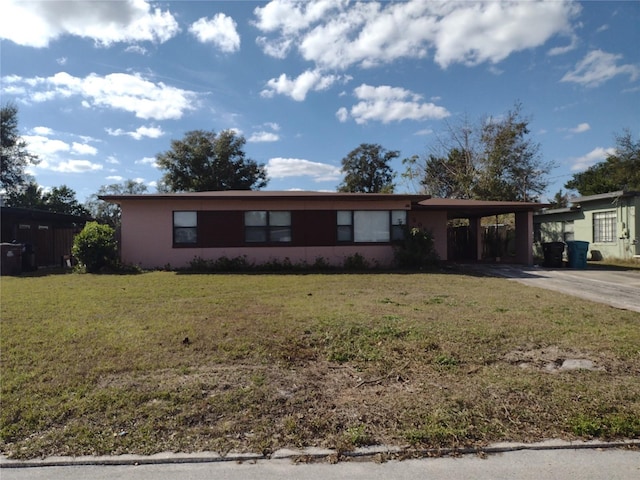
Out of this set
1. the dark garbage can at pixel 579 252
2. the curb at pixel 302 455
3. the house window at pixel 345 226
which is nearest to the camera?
the curb at pixel 302 455

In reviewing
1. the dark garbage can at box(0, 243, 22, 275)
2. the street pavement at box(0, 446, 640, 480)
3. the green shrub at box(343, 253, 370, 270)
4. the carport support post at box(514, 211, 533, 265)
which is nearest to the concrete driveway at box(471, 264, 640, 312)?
the carport support post at box(514, 211, 533, 265)

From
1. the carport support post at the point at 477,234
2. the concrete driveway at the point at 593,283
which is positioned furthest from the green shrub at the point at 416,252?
the carport support post at the point at 477,234

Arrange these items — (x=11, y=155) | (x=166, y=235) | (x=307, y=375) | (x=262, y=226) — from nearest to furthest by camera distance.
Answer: (x=307, y=375), (x=166, y=235), (x=262, y=226), (x=11, y=155)

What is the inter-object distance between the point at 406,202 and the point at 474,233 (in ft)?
21.1

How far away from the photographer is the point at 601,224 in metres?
18.9

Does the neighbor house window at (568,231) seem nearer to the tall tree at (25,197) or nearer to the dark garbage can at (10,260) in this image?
the dark garbage can at (10,260)

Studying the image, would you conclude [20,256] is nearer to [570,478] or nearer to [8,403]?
[8,403]

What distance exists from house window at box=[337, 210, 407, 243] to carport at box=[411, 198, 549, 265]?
1.50 metres

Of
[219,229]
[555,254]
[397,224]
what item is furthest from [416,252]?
[219,229]

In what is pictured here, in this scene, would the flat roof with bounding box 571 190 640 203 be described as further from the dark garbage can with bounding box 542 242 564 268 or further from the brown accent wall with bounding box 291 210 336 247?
the brown accent wall with bounding box 291 210 336 247

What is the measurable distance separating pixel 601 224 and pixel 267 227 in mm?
15176

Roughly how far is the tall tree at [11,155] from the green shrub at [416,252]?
104ft

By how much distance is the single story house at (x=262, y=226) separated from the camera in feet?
49.4

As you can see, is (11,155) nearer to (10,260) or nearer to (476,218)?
(10,260)
